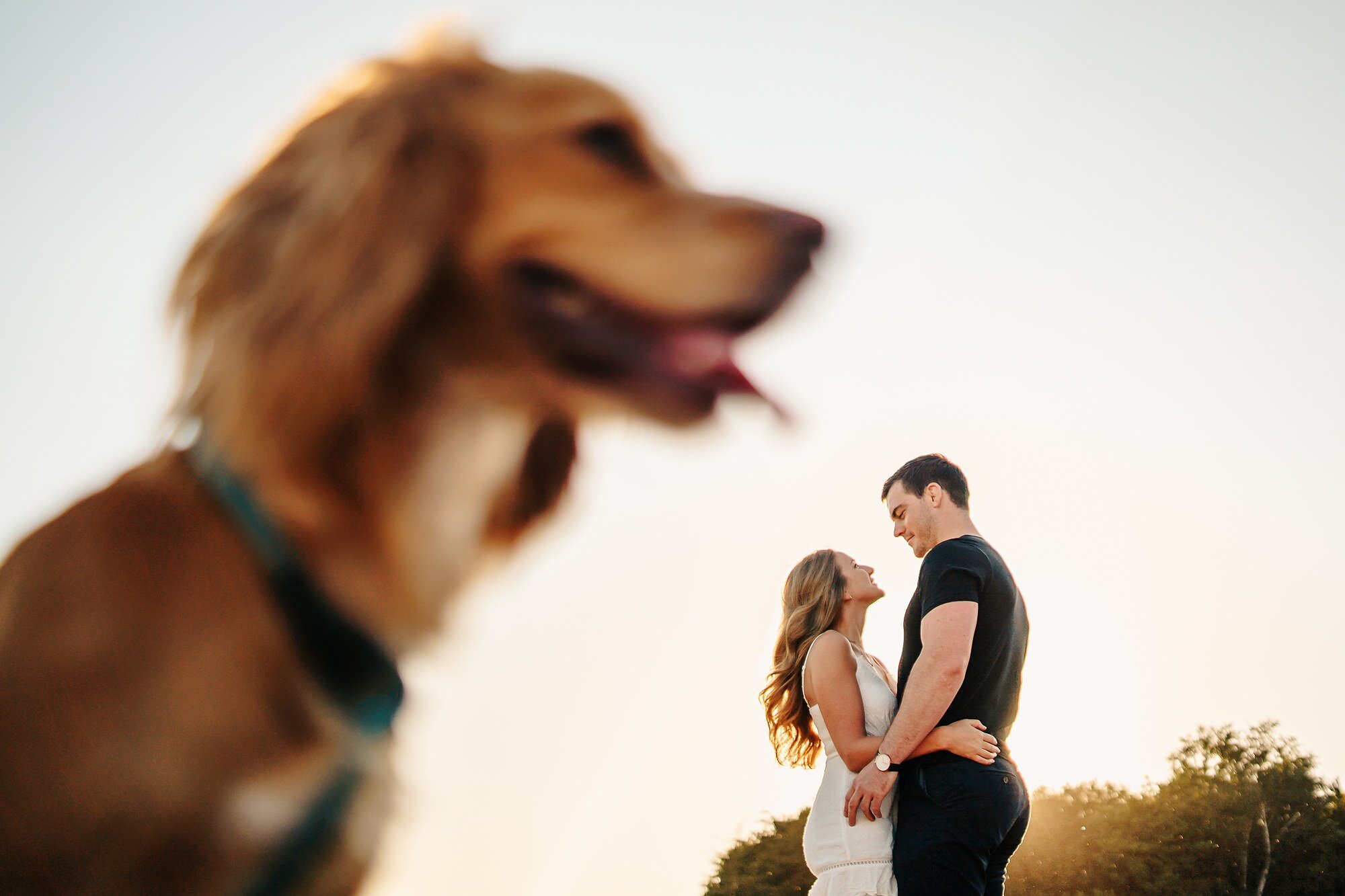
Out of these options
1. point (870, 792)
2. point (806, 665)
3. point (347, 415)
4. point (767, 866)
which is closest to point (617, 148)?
point (347, 415)

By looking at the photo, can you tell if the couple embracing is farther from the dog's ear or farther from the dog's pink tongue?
the dog's ear

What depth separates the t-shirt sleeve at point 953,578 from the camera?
11.4 ft

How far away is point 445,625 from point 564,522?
42 centimetres

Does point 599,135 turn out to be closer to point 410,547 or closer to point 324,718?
point 410,547

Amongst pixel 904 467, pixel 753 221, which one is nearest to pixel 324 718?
pixel 753 221

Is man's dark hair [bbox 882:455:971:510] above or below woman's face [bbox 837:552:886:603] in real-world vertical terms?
above

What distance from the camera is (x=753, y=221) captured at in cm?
198

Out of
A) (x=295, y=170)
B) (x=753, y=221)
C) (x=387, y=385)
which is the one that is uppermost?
(x=753, y=221)

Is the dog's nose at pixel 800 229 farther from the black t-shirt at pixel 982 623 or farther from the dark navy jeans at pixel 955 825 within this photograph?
the dark navy jeans at pixel 955 825

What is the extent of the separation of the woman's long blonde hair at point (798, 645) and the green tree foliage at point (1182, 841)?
70.2 ft

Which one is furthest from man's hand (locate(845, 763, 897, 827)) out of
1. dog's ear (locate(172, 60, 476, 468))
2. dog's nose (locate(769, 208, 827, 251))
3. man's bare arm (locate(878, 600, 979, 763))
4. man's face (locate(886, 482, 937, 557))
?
dog's ear (locate(172, 60, 476, 468))

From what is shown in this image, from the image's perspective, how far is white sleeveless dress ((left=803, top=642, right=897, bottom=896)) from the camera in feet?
11.5

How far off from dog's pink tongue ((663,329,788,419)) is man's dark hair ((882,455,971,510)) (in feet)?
7.63

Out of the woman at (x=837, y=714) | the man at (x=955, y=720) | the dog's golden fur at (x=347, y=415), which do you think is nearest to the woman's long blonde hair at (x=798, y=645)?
the woman at (x=837, y=714)
